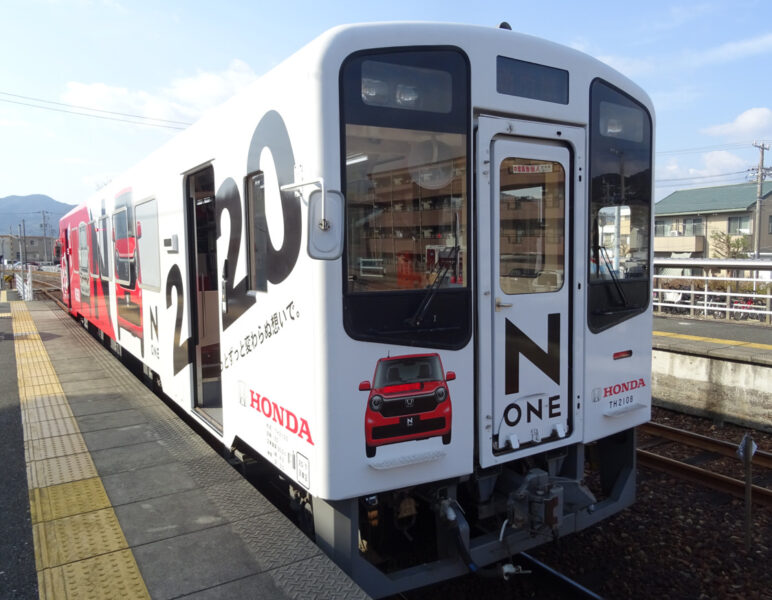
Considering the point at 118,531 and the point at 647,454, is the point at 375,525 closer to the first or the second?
the point at 118,531

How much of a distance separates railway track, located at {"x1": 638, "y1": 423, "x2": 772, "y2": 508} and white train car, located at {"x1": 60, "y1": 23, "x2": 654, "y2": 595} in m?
1.59

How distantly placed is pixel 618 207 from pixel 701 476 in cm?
293

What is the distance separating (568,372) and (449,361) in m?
0.92

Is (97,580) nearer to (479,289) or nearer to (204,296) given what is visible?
(479,289)

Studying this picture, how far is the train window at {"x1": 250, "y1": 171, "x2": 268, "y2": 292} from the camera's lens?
136 inches

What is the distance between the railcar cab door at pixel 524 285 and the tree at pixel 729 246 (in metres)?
31.4

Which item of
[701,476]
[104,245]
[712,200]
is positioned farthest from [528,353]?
[712,200]

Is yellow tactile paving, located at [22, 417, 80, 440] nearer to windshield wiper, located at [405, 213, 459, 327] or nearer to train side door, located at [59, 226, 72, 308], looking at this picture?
windshield wiper, located at [405, 213, 459, 327]

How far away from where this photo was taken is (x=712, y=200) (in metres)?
41.1

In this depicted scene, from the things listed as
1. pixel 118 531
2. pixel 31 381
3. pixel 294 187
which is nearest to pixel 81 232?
pixel 31 381

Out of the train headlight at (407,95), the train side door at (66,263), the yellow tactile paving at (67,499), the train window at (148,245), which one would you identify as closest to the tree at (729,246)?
the train side door at (66,263)

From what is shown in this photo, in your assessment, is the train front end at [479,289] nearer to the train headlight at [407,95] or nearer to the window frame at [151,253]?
the train headlight at [407,95]

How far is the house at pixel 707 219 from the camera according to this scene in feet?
125

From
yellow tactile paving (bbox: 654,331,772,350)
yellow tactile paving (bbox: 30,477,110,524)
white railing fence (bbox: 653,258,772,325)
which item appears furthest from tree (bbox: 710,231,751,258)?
yellow tactile paving (bbox: 30,477,110,524)
